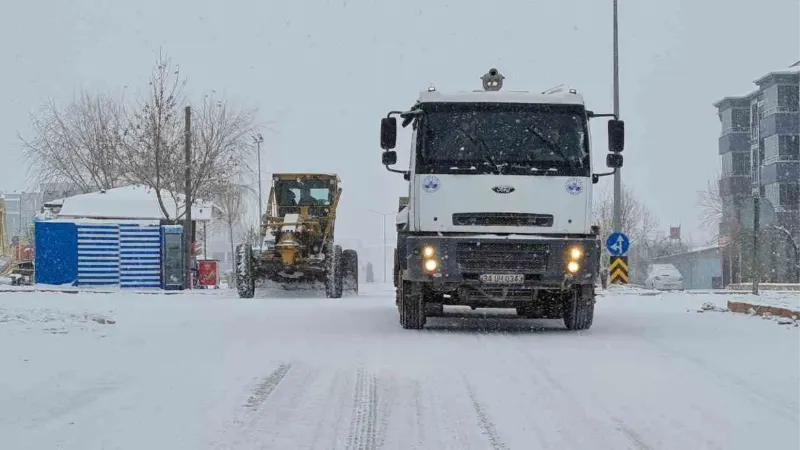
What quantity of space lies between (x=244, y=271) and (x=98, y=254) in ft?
23.6

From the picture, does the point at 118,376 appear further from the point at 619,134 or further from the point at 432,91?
the point at 619,134

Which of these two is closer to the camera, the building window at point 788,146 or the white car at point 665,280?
the white car at point 665,280

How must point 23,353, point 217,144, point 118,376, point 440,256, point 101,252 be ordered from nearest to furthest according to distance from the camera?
point 118,376
point 23,353
point 440,256
point 101,252
point 217,144

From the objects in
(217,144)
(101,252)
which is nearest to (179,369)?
(101,252)

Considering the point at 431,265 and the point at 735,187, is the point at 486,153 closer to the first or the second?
the point at 431,265

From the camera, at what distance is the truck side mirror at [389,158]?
487 inches

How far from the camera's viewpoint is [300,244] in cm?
2370

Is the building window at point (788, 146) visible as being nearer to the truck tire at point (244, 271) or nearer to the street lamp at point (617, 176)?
the street lamp at point (617, 176)

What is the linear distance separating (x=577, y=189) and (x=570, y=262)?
0.87 meters

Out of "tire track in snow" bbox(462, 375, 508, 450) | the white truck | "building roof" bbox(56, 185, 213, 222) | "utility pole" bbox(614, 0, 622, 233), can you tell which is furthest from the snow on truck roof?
"building roof" bbox(56, 185, 213, 222)

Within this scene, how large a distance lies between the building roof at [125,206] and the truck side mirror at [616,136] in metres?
25.0

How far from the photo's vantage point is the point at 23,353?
8.86 meters

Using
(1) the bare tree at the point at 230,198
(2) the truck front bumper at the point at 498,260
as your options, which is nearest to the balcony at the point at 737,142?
(1) the bare tree at the point at 230,198

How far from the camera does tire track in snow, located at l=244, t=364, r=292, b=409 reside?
264 inches
